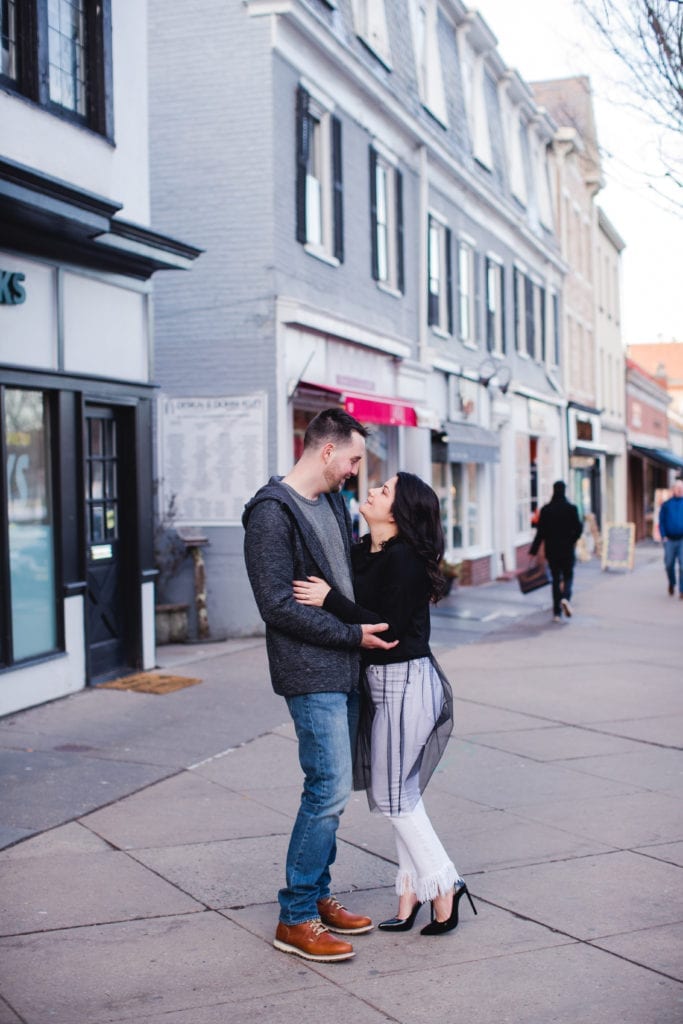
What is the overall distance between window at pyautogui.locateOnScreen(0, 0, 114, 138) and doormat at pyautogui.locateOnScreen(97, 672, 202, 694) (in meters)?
4.41

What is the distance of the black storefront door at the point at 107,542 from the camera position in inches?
391

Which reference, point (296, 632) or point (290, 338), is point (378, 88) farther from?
point (296, 632)

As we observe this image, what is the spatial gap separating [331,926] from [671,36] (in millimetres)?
7237

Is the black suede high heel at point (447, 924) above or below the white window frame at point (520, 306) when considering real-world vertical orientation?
below

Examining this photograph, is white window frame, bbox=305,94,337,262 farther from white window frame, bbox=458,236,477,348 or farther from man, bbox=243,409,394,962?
man, bbox=243,409,394,962

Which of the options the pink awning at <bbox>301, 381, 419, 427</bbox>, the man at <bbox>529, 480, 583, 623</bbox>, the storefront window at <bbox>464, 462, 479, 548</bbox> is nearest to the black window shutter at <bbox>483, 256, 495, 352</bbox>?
the storefront window at <bbox>464, 462, 479, 548</bbox>

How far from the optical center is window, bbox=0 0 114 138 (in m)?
8.69

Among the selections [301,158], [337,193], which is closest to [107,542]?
[301,158]

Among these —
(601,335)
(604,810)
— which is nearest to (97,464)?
(604,810)

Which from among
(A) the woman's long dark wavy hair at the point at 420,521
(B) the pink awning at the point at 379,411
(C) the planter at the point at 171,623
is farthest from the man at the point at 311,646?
(B) the pink awning at the point at 379,411

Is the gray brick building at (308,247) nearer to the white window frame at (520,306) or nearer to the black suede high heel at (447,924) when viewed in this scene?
the white window frame at (520,306)

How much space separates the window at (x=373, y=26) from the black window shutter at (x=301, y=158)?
7.74ft

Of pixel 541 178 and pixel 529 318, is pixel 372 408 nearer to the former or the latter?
pixel 529 318

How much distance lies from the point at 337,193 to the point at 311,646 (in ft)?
37.0
